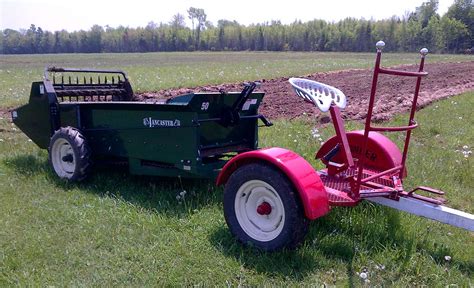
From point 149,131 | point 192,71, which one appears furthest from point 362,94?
point 192,71

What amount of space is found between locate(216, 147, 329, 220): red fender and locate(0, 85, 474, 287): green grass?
1.49 feet

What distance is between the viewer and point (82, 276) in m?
3.36

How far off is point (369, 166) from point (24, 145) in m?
5.56

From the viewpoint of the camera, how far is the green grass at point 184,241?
334cm

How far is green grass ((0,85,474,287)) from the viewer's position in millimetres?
3336

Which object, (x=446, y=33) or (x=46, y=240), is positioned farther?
(x=446, y=33)

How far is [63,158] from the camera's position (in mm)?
5438

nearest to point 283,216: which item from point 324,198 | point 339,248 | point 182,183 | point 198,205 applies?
point 324,198

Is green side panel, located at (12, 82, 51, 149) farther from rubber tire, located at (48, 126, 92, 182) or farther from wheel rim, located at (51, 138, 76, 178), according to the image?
rubber tire, located at (48, 126, 92, 182)

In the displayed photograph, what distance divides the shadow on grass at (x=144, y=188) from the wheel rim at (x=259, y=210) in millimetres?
807

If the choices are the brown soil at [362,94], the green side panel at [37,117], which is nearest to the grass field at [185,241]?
the green side panel at [37,117]

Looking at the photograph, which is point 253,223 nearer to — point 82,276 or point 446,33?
point 82,276

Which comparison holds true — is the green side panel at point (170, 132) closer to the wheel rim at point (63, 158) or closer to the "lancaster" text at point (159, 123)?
the "lancaster" text at point (159, 123)

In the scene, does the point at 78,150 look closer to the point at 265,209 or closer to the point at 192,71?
the point at 265,209
